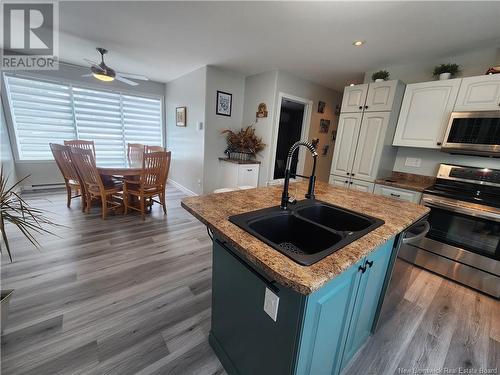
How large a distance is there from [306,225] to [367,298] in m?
0.55

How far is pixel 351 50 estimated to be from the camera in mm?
2516

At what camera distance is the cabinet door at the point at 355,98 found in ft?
8.93

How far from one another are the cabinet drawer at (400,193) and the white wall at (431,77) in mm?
597

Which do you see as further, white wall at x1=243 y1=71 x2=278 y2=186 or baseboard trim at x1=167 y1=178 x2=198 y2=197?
baseboard trim at x1=167 y1=178 x2=198 y2=197

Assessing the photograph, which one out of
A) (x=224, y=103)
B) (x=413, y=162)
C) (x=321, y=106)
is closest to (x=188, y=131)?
(x=224, y=103)

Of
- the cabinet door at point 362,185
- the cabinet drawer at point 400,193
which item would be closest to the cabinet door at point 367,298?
the cabinet drawer at point 400,193

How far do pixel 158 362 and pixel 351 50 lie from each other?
351 cm

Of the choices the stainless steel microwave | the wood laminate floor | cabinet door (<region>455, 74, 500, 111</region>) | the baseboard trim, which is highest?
cabinet door (<region>455, 74, 500, 111</region>)

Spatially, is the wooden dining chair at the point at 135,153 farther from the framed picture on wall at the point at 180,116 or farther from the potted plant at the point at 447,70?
the potted plant at the point at 447,70

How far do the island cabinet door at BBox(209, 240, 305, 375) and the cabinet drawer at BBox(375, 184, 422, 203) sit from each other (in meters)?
2.03

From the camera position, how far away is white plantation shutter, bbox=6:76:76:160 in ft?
12.1

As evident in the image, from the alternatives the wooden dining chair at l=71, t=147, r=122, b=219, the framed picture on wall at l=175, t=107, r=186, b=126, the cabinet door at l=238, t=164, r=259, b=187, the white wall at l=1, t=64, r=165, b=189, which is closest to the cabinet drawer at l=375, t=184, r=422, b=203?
the cabinet door at l=238, t=164, r=259, b=187

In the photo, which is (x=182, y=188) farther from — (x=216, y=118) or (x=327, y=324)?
(x=327, y=324)

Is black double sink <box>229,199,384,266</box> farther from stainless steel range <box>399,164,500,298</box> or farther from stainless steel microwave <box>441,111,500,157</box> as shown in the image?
stainless steel microwave <box>441,111,500,157</box>
